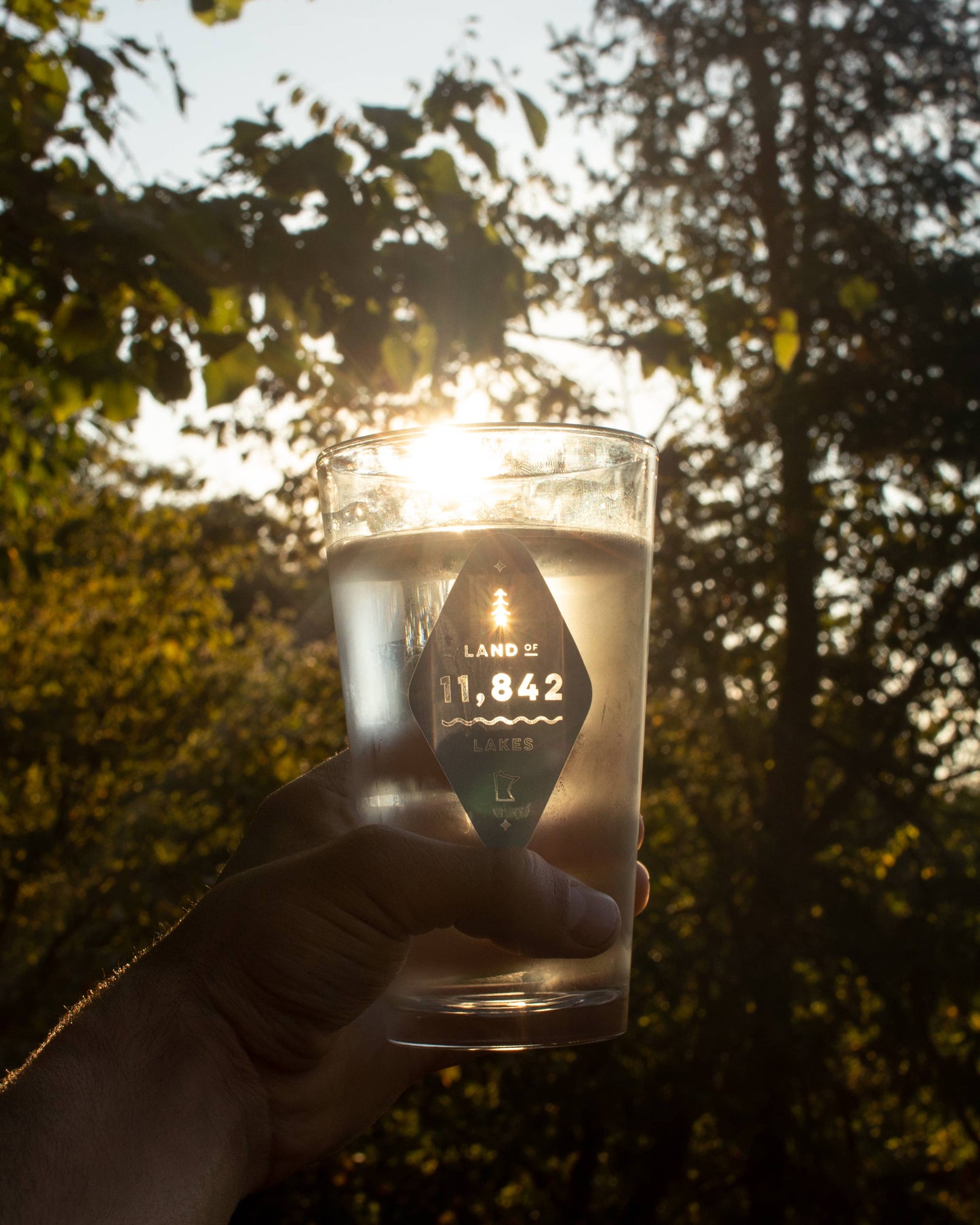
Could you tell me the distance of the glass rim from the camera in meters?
1.13

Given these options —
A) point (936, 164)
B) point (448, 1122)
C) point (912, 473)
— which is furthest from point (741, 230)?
point (448, 1122)

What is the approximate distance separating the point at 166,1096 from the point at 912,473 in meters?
5.65

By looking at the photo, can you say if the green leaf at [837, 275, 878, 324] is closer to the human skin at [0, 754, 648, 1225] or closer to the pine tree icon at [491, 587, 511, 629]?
the human skin at [0, 754, 648, 1225]

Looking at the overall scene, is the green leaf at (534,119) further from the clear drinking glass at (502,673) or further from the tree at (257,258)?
the clear drinking glass at (502,673)

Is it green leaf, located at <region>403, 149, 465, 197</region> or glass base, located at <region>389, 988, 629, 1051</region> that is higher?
green leaf, located at <region>403, 149, 465, 197</region>

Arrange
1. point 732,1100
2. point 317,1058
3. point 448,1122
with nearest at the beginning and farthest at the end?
point 317,1058, point 732,1100, point 448,1122

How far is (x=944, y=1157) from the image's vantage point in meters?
6.23

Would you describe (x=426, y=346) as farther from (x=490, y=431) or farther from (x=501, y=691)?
(x=501, y=691)

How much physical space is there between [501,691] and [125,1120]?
592 mm

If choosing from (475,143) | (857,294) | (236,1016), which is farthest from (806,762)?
(236,1016)

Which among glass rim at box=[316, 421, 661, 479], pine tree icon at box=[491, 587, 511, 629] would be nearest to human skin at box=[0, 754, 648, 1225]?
pine tree icon at box=[491, 587, 511, 629]

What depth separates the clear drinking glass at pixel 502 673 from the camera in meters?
1.07

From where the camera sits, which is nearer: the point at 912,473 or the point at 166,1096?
the point at 166,1096

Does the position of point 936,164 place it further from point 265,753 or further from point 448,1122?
point 448,1122
